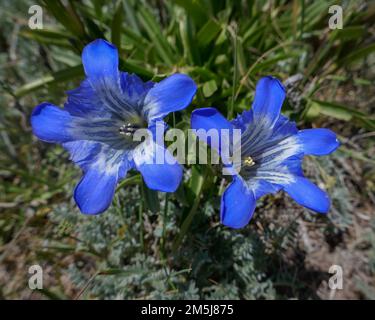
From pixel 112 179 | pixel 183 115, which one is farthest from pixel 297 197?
pixel 183 115

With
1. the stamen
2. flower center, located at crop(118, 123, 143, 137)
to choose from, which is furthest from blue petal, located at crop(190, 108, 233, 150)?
flower center, located at crop(118, 123, 143, 137)

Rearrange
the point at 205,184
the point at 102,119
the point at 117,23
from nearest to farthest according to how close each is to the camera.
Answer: the point at 102,119 < the point at 205,184 < the point at 117,23

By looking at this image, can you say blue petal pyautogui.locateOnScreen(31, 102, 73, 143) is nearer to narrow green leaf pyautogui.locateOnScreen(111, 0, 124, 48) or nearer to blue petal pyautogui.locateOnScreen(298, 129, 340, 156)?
narrow green leaf pyautogui.locateOnScreen(111, 0, 124, 48)

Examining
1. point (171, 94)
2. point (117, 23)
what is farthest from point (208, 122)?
point (117, 23)

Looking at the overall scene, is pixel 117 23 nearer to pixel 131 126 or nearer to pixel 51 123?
pixel 131 126

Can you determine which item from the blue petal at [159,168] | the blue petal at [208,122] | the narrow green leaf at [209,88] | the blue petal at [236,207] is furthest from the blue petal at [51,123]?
the narrow green leaf at [209,88]

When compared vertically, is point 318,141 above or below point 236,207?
above
